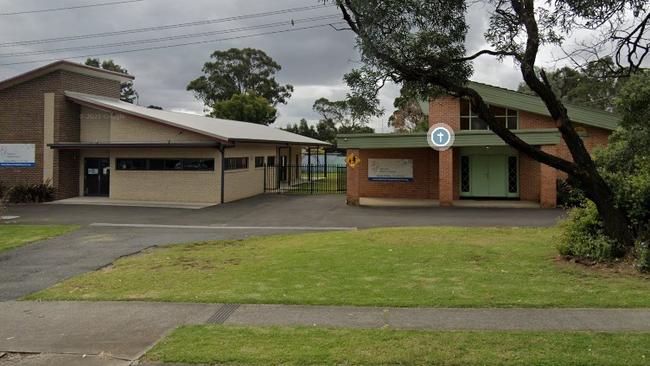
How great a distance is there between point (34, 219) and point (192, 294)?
14.7 metres

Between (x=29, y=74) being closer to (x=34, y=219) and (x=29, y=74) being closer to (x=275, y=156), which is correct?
(x=34, y=219)

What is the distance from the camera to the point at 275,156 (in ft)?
118

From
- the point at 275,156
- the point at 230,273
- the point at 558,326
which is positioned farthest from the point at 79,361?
the point at 275,156

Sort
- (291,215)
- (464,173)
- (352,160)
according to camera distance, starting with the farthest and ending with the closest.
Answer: (464,173) → (352,160) → (291,215)

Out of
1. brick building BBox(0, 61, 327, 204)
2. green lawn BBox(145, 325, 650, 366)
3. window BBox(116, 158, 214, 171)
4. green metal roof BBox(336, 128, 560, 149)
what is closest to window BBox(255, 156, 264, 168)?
brick building BBox(0, 61, 327, 204)

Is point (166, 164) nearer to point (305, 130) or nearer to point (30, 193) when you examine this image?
point (30, 193)

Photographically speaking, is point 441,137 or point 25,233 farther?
point 441,137

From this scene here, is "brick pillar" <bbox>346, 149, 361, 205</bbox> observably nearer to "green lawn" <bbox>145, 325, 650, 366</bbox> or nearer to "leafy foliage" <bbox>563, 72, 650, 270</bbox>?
"leafy foliage" <bbox>563, 72, 650, 270</bbox>

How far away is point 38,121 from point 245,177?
10.4m

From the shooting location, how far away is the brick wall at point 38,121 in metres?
26.2

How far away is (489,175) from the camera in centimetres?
2519

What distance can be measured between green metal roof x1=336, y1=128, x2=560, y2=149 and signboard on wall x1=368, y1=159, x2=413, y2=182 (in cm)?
312

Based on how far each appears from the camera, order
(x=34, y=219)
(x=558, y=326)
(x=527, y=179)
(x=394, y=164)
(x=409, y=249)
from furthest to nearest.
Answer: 1. (x=394, y=164)
2. (x=527, y=179)
3. (x=34, y=219)
4. (x=409, y=249)
5. (x=558, y=326)

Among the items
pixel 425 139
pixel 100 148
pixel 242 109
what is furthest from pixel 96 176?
pixel 242 109
